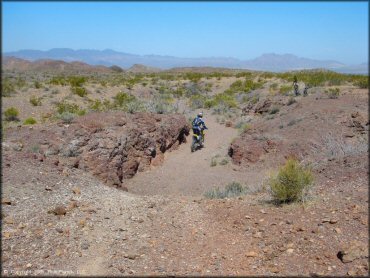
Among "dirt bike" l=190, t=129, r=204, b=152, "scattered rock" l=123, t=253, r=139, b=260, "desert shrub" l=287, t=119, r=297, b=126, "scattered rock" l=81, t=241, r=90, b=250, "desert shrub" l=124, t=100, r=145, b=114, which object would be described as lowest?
"dirt bike" l=190, t=129, r=204, b=152

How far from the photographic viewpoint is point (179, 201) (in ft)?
28.1

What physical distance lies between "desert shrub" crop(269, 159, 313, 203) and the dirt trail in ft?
14.1

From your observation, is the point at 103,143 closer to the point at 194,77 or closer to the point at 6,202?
the point at 6,202

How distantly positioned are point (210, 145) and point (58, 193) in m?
10.3

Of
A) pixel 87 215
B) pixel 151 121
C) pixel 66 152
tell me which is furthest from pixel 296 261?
pixel 151 121

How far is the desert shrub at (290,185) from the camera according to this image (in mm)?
7645

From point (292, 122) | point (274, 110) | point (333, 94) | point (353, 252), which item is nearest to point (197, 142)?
point (292, 122)

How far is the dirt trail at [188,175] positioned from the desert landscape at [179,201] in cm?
7

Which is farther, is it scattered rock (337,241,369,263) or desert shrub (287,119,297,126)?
desert shrub (287,119,297,126)

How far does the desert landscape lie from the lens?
5734 millimetres

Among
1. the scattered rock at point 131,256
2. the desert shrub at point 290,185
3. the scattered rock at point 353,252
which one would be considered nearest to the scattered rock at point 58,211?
the scattered rock at point 131,256

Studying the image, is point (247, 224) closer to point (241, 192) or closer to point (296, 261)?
point (296, 261)

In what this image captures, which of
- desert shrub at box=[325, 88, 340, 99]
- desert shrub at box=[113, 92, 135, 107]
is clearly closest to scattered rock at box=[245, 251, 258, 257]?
desert shrub at box=[325, 88, 340, 99]

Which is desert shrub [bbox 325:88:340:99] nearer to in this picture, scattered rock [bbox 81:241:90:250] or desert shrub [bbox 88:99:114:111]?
desert shrub [bbox 88:99:114:111]
